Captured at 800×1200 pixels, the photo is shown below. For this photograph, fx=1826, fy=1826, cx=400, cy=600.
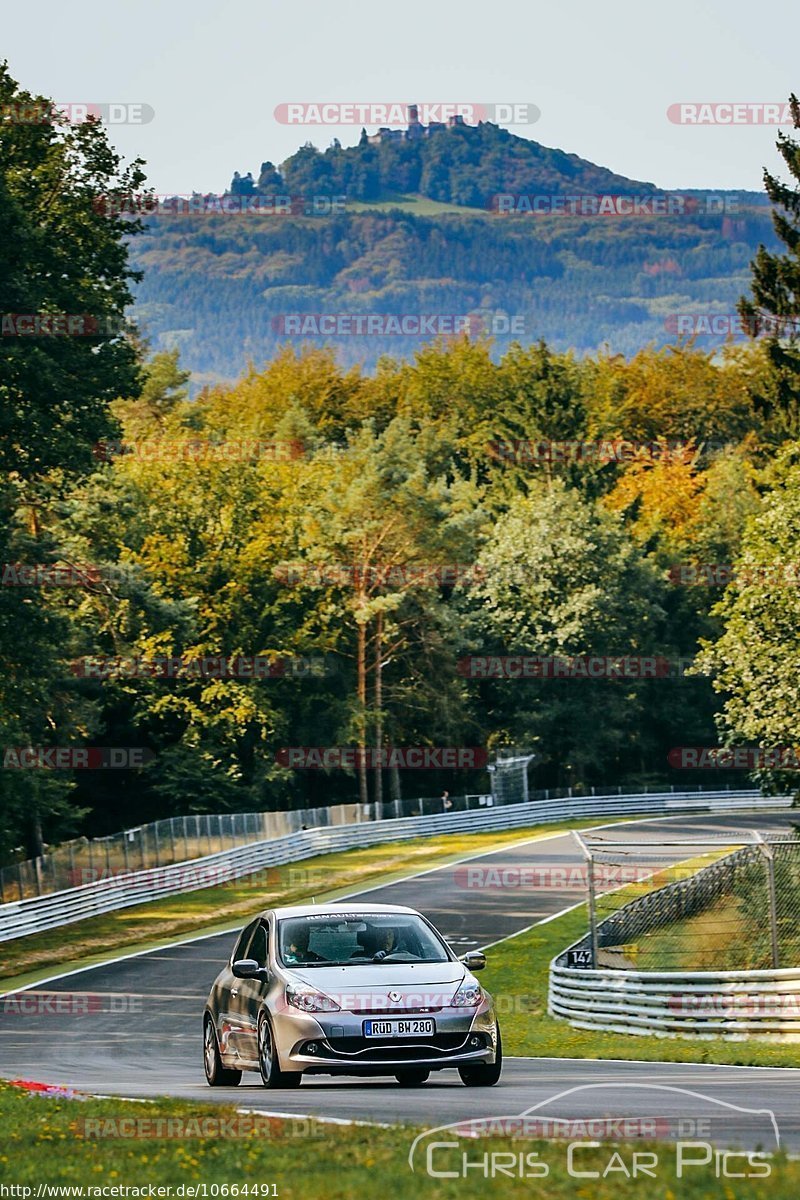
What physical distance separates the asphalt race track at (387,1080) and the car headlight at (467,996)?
65 centimetres

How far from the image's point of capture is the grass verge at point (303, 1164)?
26.2ft

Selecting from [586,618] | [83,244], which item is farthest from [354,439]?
[83,244]

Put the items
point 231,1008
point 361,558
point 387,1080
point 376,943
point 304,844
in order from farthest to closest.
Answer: point 361,558 → point 304,844 → point 387,1080 → point 231,1008 → point 376,943

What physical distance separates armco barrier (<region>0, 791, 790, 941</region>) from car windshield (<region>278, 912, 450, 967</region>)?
25444 mm

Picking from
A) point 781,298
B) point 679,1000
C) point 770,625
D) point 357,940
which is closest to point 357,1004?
point 357,940

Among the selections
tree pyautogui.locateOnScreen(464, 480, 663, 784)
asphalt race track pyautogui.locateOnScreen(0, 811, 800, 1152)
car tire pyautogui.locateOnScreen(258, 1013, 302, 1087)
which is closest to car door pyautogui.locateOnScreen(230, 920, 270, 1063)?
car tire pyautogui.locateOnScreen(258, 1013, 302, 1087)

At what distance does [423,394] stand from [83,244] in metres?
70.3

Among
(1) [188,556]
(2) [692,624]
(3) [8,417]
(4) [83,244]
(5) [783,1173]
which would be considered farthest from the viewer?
(2) [692,624]

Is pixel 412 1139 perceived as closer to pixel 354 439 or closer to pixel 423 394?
pixel 354 439

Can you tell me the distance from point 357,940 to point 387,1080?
5.00 feet

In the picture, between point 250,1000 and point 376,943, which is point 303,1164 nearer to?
point 250,1000

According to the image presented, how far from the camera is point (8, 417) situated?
3831cm

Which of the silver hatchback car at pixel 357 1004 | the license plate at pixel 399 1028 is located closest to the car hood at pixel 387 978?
the silver hatchback car at pixel 357 1004

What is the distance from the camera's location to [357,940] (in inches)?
598
